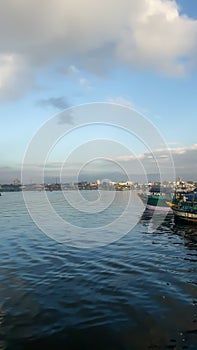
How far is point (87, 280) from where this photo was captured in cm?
1791

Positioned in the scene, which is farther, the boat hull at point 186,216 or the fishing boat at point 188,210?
the fishing boat at point 188,210

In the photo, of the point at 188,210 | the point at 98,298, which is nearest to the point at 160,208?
the point at 188,210

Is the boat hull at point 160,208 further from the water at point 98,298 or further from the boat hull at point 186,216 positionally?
the water at point 98,298

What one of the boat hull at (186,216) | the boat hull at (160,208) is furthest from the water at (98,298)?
the boat hull at (160,208)

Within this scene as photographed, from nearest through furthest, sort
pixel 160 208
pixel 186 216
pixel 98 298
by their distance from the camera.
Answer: pixel 98 298 → pixel 186 216 → pixel 160 208

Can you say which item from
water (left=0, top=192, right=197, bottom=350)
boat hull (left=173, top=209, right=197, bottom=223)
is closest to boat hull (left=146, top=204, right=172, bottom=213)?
boat hull (left=173, top=209, right=197, bottom=223)

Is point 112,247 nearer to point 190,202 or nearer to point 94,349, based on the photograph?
point 94,349

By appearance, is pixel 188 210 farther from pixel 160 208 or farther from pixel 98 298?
pixel 98 298

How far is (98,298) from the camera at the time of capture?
14961 millimetres

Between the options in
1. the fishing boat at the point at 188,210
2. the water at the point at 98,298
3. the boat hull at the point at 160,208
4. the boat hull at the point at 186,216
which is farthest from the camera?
the boat hull at the point at 160,208

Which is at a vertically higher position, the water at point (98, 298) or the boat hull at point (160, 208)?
the boat hull at point (160, 208)

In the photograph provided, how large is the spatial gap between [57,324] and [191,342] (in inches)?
231

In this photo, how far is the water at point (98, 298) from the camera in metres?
11.0

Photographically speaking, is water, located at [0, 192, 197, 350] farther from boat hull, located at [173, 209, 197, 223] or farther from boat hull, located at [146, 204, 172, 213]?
boat hull, located at [146, 204, 172, 213]
